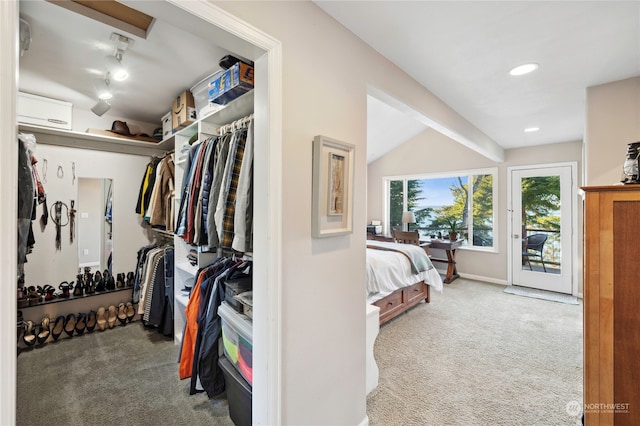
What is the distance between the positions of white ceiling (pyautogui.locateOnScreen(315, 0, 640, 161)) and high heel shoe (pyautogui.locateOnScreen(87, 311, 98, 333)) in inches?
143

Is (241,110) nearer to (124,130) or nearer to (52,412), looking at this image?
(124,130)

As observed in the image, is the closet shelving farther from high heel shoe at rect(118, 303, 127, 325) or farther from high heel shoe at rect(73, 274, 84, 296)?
high heel shoe at rect(73, 274, 84, 296)

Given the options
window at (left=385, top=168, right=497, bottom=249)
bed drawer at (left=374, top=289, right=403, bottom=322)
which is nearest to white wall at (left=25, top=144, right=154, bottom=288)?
bed drawer at (left=374, top=289, right=403, bottom=322)

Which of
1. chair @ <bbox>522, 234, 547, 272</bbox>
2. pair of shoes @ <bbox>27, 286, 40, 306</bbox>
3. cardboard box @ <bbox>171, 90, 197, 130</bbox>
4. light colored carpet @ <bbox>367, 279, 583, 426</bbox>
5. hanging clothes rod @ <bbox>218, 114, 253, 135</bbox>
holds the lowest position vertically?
light colored carpet @ <bbox>367, 279, 583, 426</bbox>

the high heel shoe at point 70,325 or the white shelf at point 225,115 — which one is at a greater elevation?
the white shelf at point 225,115

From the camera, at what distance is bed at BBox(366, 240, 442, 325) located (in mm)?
3061

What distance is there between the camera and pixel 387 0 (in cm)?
130

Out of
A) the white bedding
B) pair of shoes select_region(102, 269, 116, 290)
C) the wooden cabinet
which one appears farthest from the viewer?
pair of shoes select_region(102, 269, 116, 290)

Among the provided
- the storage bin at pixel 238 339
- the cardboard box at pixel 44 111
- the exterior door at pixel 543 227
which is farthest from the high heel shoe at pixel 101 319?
the exterior door at pixel 543 227

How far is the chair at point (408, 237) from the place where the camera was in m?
4.86

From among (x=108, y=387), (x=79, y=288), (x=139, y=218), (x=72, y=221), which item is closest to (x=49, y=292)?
(x=79, y=288)

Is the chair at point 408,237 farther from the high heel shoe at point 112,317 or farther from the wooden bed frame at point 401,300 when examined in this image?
the high heel shoe at point 112,317

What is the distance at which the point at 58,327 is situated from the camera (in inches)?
109

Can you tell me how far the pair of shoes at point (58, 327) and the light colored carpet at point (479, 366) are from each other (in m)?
3.02
